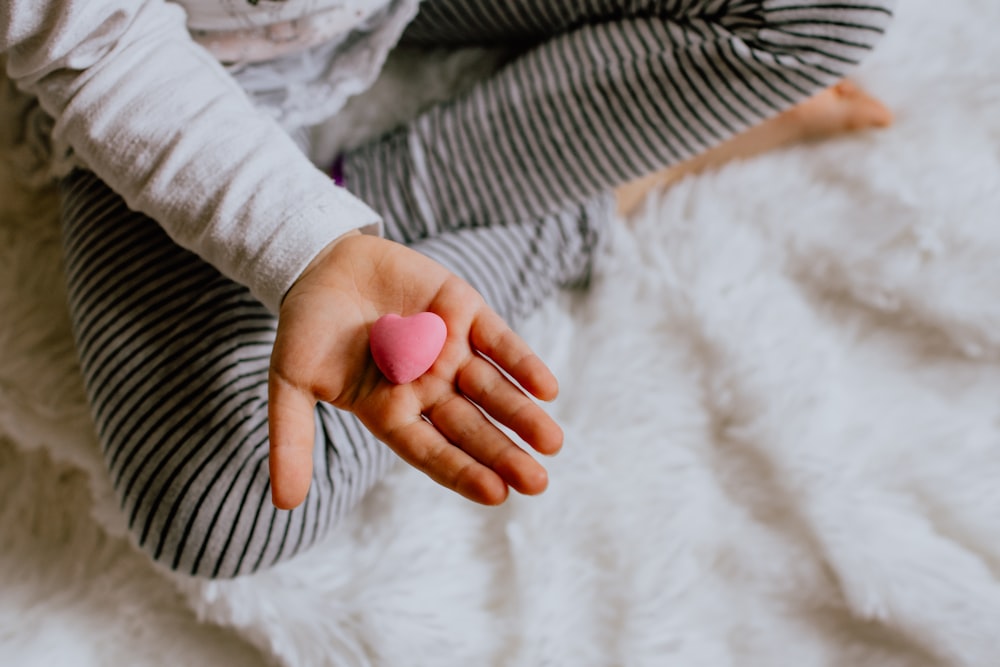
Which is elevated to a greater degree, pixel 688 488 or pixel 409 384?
pixel 409 384

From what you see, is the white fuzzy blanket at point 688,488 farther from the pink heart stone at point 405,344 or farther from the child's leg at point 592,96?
the pink heart stone at point 405,344

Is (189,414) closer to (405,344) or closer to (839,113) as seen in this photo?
(405,344)

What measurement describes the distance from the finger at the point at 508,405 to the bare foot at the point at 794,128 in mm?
334

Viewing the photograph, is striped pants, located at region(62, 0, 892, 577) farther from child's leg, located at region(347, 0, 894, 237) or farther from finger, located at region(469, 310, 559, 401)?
finger, located at region(469, 310, 559, 401)

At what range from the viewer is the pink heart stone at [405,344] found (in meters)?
0.40

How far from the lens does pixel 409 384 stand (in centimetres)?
43

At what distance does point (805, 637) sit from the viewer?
57 cm

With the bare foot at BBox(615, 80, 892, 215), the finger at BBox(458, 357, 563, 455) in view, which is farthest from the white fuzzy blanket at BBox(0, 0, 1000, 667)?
the finger at BBox(458, 357, 563, 455)

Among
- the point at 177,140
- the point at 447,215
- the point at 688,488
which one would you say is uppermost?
the point at 177,140

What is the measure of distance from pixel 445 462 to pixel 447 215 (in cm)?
31

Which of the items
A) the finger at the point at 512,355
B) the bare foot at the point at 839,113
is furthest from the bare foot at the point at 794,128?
the finger at the point at 512,355

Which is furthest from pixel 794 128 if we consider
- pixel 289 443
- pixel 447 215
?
pixel 289 443

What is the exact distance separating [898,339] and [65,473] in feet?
2.26

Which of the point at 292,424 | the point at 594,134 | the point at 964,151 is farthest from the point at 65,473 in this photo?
the point at 964,151
